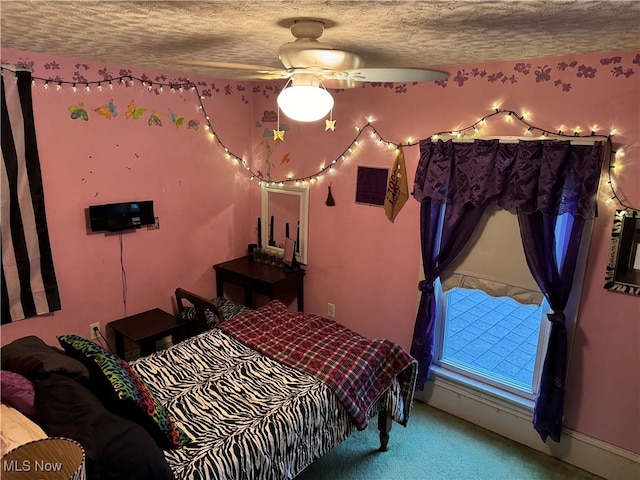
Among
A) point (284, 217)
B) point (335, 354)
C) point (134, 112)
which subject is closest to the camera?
point (335, 354)

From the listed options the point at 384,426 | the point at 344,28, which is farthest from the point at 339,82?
the point at 384,426

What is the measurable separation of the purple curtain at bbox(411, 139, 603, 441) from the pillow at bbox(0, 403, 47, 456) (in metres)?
2.44

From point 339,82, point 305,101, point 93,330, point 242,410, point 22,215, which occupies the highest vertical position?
point 339,82

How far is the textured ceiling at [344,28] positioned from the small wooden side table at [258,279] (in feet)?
6.11

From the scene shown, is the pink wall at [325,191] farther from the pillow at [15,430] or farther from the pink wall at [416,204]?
the pillow at [15,430]

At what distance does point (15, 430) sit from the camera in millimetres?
1461

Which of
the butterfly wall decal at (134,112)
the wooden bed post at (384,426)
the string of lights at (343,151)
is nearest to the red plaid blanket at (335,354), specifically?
the wooden bed post at (384,426)

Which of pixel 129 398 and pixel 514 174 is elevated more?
pixel 514 174

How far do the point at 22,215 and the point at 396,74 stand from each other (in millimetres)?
2552

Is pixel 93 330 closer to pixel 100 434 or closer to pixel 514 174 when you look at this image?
pixel 100 434

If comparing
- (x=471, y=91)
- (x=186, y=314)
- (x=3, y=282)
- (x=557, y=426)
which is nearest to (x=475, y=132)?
(x=471, y=91)

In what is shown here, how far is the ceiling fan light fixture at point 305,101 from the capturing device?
162cm

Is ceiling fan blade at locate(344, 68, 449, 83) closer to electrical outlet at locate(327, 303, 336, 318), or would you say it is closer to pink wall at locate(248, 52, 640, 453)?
pink wall at locate(248, 52, 640, 453)

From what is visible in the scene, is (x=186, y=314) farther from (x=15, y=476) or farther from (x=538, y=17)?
(x=538, y=17)
